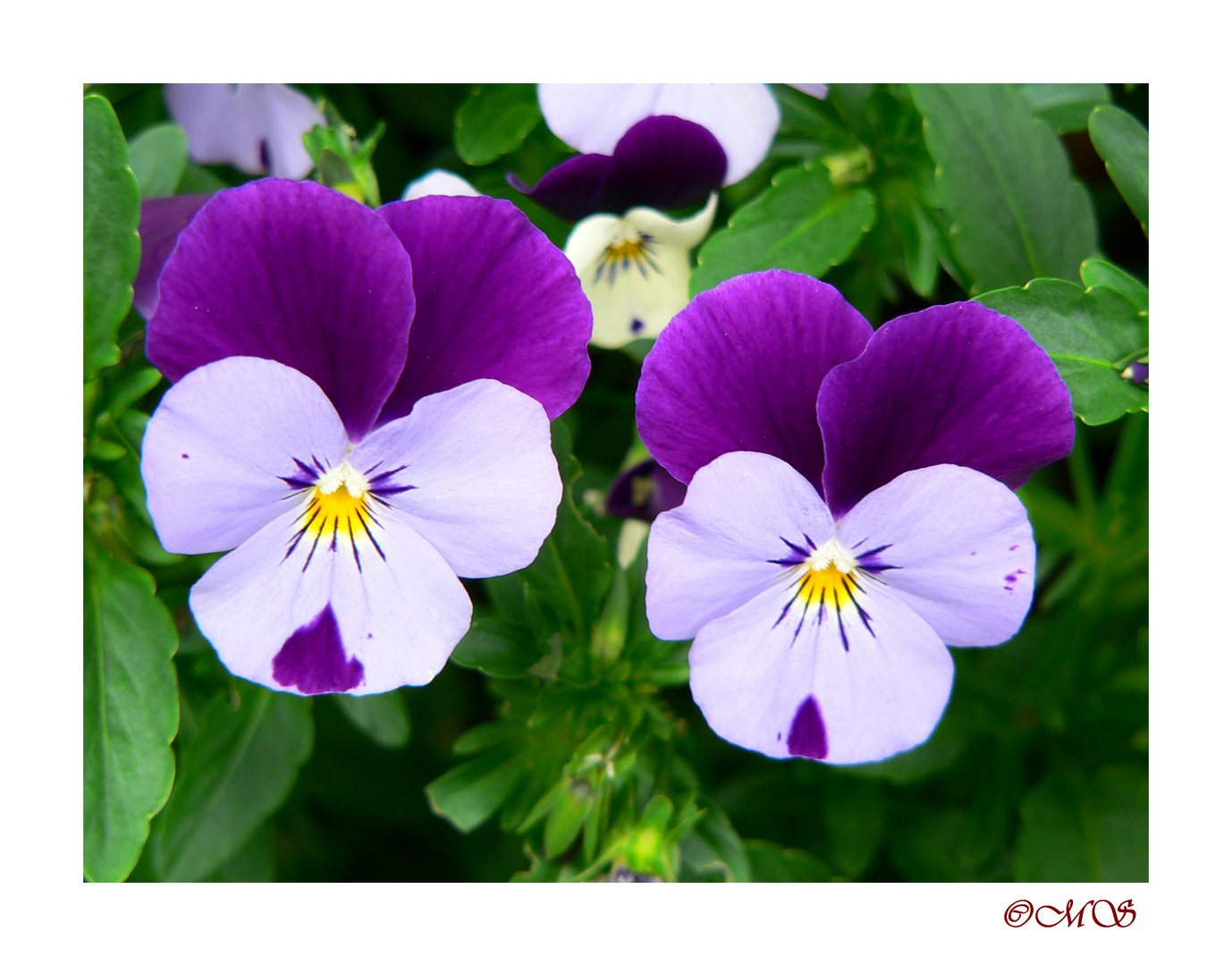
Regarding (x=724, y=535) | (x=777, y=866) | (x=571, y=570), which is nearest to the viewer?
(x=724, y=535)

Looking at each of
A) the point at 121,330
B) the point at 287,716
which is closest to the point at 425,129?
the point at 121,330

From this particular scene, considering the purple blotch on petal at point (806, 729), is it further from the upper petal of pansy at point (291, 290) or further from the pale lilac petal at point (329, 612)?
the upper petal of pansy at point (291, 290)

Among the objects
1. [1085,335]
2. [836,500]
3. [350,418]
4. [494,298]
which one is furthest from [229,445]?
[1085,335]

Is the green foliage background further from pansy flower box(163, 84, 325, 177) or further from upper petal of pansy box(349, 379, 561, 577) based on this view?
upper petal of pansy box(349, 379, 561, 577)

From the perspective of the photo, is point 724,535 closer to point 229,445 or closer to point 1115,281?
point 229,445

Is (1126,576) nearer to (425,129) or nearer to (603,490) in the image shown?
(603,490)

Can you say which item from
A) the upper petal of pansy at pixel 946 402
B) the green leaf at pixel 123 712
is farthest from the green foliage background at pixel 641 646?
the upper petal of pansy at pixel 946 402
